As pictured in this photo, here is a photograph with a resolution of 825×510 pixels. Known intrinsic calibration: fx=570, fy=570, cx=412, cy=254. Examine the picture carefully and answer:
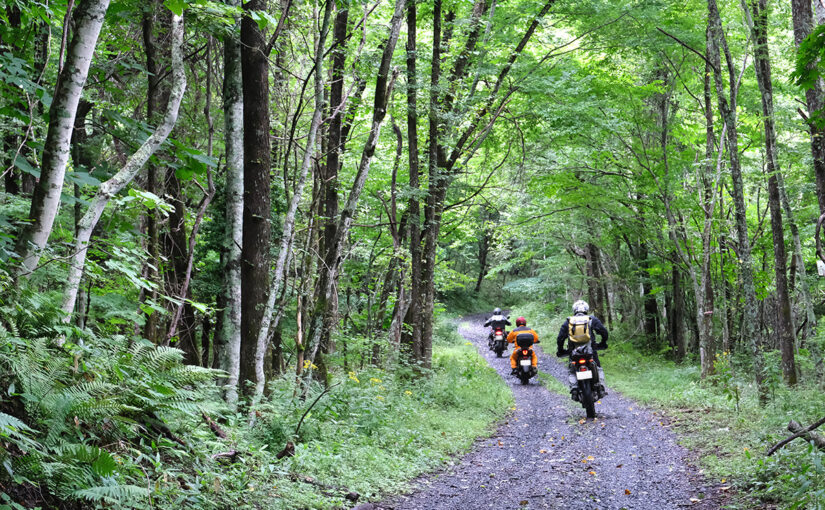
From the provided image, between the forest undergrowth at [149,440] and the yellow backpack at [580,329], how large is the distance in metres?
4.23

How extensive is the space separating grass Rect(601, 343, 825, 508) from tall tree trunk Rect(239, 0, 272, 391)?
209 inches

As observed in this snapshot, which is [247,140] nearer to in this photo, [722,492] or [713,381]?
[722,492]

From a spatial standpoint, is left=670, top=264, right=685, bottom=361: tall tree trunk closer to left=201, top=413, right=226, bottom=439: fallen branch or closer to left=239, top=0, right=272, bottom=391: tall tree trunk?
left=239, top=0, right=272, bottom=391: tall tree trunk

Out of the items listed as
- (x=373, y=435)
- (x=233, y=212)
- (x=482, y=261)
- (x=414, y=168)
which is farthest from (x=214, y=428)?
(x=482, y=261)

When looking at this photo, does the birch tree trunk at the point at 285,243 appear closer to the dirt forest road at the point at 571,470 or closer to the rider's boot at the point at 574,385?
the dirt forest road at the point at 571,470

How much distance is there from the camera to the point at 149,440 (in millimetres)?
4254

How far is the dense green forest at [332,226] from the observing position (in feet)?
13.2

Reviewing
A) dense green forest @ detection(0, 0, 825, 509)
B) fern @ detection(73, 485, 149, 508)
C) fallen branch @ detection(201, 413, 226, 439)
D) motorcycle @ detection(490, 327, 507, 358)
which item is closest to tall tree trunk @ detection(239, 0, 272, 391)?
dense green forest @ detection(0, 0, 825, 509)

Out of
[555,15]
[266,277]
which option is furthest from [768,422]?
[555,15]

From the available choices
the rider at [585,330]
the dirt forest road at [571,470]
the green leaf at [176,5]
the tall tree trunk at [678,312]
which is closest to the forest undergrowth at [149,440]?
the dirt forest road at [571,470]

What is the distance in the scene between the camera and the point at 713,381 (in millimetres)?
12148

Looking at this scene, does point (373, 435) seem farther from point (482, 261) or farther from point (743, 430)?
point (482, 261)

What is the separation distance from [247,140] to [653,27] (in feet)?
33.3

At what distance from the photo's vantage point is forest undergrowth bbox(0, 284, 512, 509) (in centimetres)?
316
